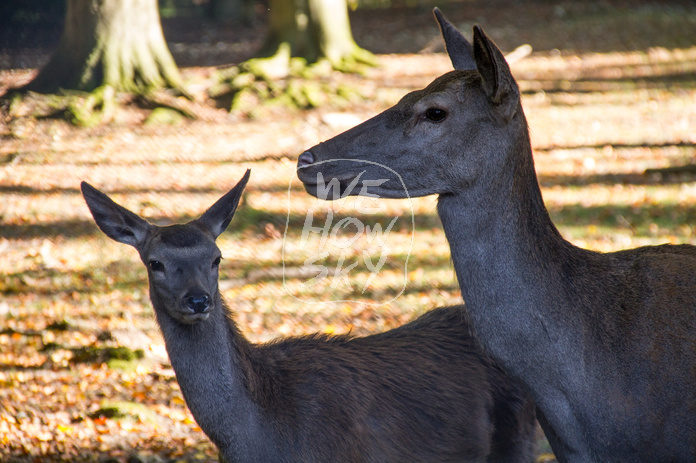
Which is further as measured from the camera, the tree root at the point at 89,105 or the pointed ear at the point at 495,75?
the tree root at the point at 89,105

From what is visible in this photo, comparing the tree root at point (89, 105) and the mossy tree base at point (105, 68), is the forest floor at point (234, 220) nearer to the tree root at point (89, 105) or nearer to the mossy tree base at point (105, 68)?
the tree root at point (89, 105)

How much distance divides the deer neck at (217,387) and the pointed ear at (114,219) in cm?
68

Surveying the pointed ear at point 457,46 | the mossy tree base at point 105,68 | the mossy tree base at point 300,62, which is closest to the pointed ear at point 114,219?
the pointed ear at point 457,46

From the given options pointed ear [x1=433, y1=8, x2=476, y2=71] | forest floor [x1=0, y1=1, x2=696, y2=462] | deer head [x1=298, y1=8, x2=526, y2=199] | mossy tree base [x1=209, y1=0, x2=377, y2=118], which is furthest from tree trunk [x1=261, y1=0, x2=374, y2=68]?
deer head [x1=298, y1=8, x2=526, y2=199]

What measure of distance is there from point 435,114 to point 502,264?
0.83 meters

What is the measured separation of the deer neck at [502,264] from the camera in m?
3.57

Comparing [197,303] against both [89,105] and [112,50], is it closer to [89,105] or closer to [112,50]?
[89,105]

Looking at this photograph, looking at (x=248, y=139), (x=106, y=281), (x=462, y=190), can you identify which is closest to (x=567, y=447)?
(x=462, y=190)

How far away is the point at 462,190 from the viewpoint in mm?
3633

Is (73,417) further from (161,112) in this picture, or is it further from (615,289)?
(161,112)

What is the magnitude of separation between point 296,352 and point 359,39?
16.4 metres

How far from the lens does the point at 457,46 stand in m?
4.14

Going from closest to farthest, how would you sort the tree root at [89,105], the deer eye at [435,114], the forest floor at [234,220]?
1. the deer eye at [435,114]
2. the forest floor at [234,220]
3. the tree root at [89,105]

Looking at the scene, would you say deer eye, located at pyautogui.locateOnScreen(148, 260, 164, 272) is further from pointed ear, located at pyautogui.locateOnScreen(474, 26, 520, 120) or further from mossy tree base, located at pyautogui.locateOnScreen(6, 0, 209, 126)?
mossy tree base, located at pyautogui.locateOnScreen(6, 0, 209, 126)
